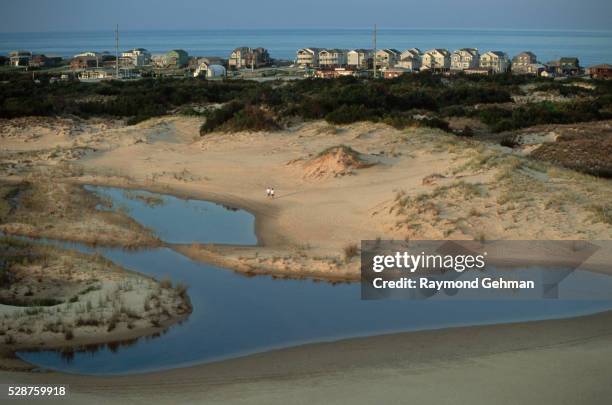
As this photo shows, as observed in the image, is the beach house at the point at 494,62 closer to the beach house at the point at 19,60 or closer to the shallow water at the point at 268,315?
the beach house at the point at 19,60

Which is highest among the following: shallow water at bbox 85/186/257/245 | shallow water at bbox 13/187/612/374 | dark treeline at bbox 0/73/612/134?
dark treeline at bbox 0/73/612/134

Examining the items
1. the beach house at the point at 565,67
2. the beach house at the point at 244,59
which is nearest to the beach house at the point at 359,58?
the beach house at the point at 244,59

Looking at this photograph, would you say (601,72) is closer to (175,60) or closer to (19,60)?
(175,60)

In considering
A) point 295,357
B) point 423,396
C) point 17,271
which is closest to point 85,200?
point 17,271

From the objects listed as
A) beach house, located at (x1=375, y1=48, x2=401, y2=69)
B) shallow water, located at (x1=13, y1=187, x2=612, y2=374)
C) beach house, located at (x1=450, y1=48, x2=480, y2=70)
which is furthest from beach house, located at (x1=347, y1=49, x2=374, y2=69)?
shallow water, located at (x1=13, y1=187, x2=612, y2=374)

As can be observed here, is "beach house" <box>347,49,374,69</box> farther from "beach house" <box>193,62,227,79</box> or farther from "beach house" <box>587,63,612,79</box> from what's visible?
"beach house" <box>587,63,612,79</box>

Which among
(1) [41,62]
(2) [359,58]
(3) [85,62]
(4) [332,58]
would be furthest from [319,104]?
(1) [41,62]
